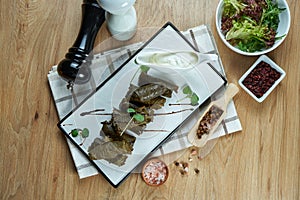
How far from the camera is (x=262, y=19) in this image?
1.55 metres

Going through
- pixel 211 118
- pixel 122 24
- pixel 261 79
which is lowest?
pixel 211 118

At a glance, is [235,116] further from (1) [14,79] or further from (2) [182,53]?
(1) [14,79]

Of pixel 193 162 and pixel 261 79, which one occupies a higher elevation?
pixel 261 79

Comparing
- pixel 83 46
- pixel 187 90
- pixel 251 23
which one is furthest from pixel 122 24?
pixel 251 23

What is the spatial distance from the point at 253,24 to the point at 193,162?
488mm

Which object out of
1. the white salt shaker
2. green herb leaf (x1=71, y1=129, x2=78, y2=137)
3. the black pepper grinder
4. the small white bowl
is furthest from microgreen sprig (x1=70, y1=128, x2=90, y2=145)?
the small white bowl

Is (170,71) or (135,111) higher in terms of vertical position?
(170,71)

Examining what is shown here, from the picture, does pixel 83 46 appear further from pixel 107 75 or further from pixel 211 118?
pixel 211 118

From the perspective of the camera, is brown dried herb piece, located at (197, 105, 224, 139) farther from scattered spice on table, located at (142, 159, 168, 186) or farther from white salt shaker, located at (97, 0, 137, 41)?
white salt shaker, located at (97, 0, 137, 41)

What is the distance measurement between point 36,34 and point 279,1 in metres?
0.81

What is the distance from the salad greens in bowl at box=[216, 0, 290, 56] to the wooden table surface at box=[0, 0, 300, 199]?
0.05 metres

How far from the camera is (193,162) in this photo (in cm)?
158

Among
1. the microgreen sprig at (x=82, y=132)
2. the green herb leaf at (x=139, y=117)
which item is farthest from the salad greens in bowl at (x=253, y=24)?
the microgreen sprig at (x=82, y=132)

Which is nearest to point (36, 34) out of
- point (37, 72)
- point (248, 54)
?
point (37, 72)
